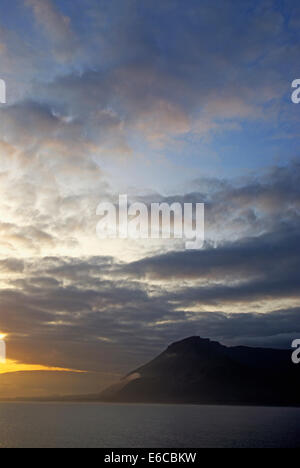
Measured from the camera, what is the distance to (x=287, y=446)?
16950 cm

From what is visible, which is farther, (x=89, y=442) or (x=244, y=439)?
(x=244, y=439)
